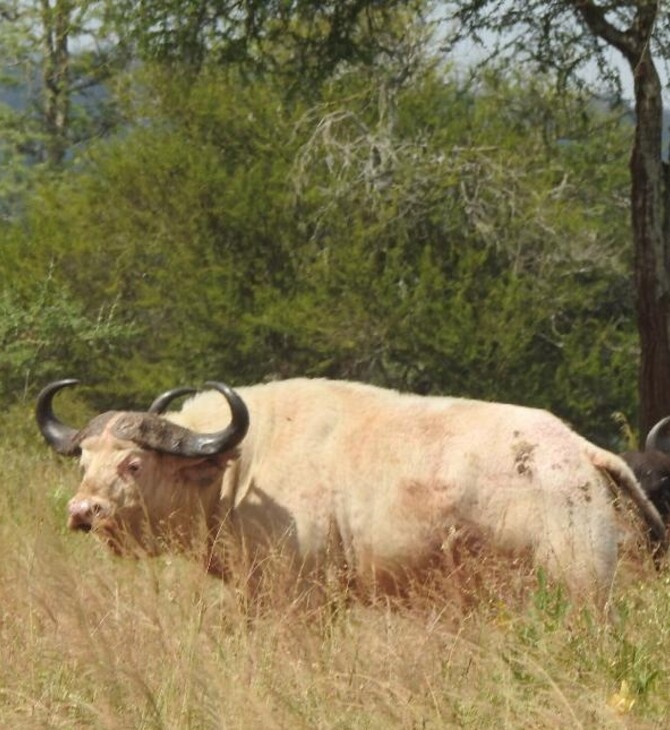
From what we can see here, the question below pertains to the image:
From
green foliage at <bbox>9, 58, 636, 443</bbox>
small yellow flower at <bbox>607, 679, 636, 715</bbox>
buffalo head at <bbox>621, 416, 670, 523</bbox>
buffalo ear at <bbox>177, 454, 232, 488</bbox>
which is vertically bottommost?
green foliage at <bbox>9, 58, 636, 443</bbox>

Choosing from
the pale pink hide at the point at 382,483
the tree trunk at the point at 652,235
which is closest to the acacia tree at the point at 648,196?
the tree trunk at the point at 652,235

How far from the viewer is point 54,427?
9320 millimetres

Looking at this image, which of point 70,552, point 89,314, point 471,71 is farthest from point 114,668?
point 89,314

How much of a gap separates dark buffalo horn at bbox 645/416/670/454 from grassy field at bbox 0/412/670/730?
3793mm

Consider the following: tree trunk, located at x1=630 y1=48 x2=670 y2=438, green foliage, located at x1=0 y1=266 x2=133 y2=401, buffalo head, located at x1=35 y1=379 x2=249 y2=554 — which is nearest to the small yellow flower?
buffalo head, located at x1=35 y1=379 x2=249 y2=554

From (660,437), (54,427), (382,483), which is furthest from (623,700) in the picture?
(660,437)

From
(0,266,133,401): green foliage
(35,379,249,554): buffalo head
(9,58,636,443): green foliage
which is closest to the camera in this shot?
(35,379,249,554): buffalo head

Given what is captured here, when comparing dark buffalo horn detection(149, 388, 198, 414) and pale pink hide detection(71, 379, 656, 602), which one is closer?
pale pink hide detection(71, 379, 656, 602)

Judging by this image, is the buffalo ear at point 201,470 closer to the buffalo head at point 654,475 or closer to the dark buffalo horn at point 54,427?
the dark buffalo horn at point 54,427

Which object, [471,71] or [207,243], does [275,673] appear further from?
[207,243]

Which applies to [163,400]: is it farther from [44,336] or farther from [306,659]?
[44,336]

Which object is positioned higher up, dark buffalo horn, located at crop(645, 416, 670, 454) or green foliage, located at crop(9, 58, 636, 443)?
dark buffalo horn, located at crop(645, 416, 670, 454)

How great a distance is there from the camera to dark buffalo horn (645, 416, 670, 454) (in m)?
11.7

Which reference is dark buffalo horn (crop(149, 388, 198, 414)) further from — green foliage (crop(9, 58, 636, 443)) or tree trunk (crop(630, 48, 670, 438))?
green foliage (crop(9, 58, 636, 443))
